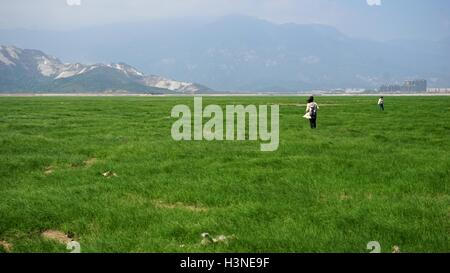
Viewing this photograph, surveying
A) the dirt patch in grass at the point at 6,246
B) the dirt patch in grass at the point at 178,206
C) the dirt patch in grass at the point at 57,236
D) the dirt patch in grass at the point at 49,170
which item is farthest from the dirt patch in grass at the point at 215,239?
the dirt patch in grass at the point at 49,170

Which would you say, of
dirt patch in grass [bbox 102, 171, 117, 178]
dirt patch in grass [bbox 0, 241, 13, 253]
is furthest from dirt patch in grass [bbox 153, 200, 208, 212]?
dirt patch in grass [bbox 102, 171, 117, 178]

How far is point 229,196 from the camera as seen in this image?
43.7 ft

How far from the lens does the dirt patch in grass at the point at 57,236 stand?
10127 millimetres

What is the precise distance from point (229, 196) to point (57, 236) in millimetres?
4927

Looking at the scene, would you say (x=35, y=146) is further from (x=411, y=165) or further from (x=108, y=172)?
(x=411, y=165)

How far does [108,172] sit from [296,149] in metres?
9.19

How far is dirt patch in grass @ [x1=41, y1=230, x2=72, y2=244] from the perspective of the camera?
Answer: 10127mm

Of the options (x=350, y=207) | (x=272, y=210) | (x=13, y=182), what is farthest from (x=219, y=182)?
(x=13, y=182)

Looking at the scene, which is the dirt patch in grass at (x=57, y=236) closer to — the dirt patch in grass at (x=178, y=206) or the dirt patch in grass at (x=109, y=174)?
the dirt patch in grass at (x=178, y=206)

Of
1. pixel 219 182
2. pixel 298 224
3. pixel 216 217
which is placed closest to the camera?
pixel 298 224

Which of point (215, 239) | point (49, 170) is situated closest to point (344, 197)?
point (215, 239)

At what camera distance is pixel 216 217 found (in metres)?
11.1

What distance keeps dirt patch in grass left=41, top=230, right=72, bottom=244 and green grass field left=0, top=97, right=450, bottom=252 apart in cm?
18

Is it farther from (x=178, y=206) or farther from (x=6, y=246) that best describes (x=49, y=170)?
(x=6, y=246)
